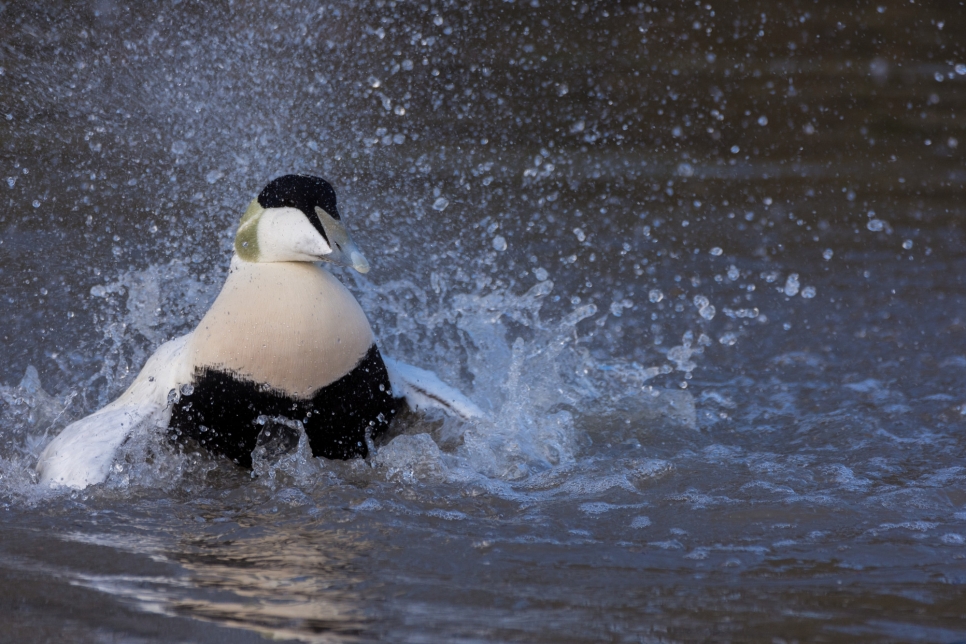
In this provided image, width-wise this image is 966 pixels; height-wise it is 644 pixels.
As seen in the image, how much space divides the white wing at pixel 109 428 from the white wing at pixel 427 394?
67cm

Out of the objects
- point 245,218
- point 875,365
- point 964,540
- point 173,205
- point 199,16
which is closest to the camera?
point 964,540

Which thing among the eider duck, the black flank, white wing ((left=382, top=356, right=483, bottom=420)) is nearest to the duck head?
the eider duck

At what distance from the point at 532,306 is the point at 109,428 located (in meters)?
1.82

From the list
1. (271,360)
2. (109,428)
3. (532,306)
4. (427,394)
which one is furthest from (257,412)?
(532,306)

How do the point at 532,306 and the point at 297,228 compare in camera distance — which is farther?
the point at 532,306

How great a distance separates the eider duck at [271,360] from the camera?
3.25 meters

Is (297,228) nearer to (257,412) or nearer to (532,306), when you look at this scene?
(257,412)

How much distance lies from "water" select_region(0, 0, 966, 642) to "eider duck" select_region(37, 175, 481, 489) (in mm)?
85

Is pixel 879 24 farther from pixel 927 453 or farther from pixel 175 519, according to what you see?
pixel 175 519

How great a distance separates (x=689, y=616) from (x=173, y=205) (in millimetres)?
4106

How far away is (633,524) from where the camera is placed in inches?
Answer: 117

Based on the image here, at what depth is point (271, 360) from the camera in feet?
10.6

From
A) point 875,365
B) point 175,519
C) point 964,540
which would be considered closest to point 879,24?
point 875,365

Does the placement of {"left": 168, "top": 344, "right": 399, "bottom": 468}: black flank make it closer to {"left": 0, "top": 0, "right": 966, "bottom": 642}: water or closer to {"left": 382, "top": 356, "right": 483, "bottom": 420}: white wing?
{"left": 0, "top": 0, "right": 966, "bottom": 642}: water
